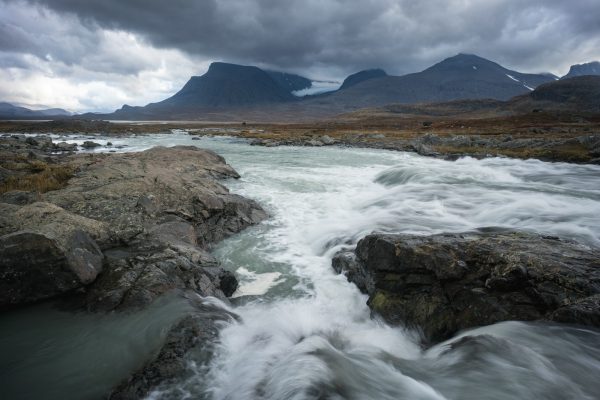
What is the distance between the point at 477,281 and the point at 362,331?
8.31ft

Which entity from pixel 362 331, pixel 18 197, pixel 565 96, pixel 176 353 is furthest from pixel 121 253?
pixel 565 96

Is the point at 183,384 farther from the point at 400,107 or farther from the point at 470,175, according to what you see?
the point at 400,107

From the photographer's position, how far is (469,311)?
6.21 m

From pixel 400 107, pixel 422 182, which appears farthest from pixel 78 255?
pixel 400 107

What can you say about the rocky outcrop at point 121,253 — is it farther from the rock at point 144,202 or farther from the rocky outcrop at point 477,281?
the rocky outcrop at point 477,281

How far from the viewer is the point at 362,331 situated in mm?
6953

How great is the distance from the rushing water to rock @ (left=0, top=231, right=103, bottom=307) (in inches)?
130

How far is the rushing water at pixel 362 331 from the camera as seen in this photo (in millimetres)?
4828

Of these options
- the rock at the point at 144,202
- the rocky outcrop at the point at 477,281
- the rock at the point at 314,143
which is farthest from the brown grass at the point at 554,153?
the rock at the point at 144,202

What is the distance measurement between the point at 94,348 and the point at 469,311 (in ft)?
21.8

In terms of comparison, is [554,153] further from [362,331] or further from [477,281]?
[362,331]

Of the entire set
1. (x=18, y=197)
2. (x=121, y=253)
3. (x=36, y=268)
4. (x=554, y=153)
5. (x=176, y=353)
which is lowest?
(x=176, y=353)

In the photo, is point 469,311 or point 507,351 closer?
point 507,351

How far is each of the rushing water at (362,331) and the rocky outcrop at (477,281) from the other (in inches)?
12.2
